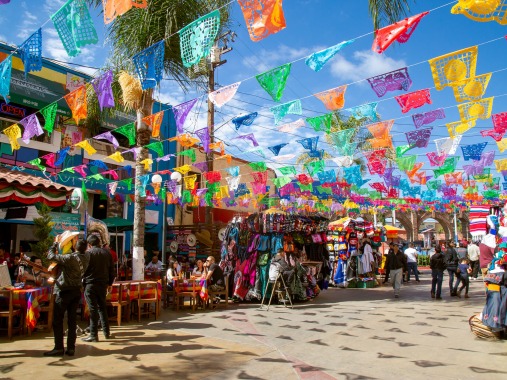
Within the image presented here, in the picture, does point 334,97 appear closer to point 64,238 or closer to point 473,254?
point 64,238

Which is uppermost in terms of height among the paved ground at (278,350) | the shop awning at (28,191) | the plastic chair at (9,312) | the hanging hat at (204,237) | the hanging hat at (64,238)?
the shop awning at (28,191)

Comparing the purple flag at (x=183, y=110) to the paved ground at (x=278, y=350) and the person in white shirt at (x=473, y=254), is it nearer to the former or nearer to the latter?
the paved ground at (x=278, y=350)

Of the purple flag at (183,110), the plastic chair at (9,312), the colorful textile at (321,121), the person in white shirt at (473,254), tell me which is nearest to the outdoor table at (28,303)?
the plastic chair at (9,312)

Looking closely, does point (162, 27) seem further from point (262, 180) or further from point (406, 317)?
point (406, 317)

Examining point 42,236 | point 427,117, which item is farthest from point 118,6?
point 42,236

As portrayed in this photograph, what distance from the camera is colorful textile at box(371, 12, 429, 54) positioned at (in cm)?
592

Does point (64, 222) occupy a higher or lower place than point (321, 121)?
lower

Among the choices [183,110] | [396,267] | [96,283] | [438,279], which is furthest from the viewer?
[396,267]

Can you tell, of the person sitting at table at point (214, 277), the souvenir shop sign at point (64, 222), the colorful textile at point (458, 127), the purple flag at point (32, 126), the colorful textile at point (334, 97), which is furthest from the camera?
the souvenir shop sign at point (64, 222)

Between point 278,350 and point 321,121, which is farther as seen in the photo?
point 321,121

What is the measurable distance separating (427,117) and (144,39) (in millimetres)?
7530

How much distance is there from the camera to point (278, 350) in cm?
637

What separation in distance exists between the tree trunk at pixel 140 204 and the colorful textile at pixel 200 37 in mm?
4838

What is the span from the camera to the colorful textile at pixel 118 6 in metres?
5.75
